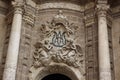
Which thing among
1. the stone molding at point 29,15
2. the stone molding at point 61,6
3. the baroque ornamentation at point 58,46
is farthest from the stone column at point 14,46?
the stone molding at point 61,6

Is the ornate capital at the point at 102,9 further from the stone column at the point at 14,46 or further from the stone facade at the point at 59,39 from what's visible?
the stone column at the point at 14,46

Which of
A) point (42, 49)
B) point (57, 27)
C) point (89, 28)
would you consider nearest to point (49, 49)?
point (42, 49)

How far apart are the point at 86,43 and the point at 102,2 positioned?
1781 mm

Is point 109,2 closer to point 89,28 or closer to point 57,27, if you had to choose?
point 89,28

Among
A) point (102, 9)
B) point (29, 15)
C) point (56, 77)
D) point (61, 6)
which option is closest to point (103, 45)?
point (102, 9)

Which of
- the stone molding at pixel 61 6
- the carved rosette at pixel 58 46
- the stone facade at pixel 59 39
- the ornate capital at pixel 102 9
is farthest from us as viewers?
the stone molding at pixel 61 6

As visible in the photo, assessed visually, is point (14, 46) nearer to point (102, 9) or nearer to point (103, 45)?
point (103, 45)

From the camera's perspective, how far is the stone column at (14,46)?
931 cm

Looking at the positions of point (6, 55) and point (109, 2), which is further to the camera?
point (109, 2)

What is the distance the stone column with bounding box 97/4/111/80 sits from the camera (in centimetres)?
935

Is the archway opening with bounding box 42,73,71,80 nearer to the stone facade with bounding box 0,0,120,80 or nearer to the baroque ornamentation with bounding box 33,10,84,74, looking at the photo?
the stone facade with bounding box 0,0,120,80

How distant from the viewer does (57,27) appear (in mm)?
10812

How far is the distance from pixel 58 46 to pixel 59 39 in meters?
0.32

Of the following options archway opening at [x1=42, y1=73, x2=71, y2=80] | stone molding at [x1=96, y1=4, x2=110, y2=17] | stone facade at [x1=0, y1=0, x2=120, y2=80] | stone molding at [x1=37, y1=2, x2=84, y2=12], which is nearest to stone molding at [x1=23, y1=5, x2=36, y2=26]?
stone facade at [x1=0, y1=0, x2=120, y2=80]
